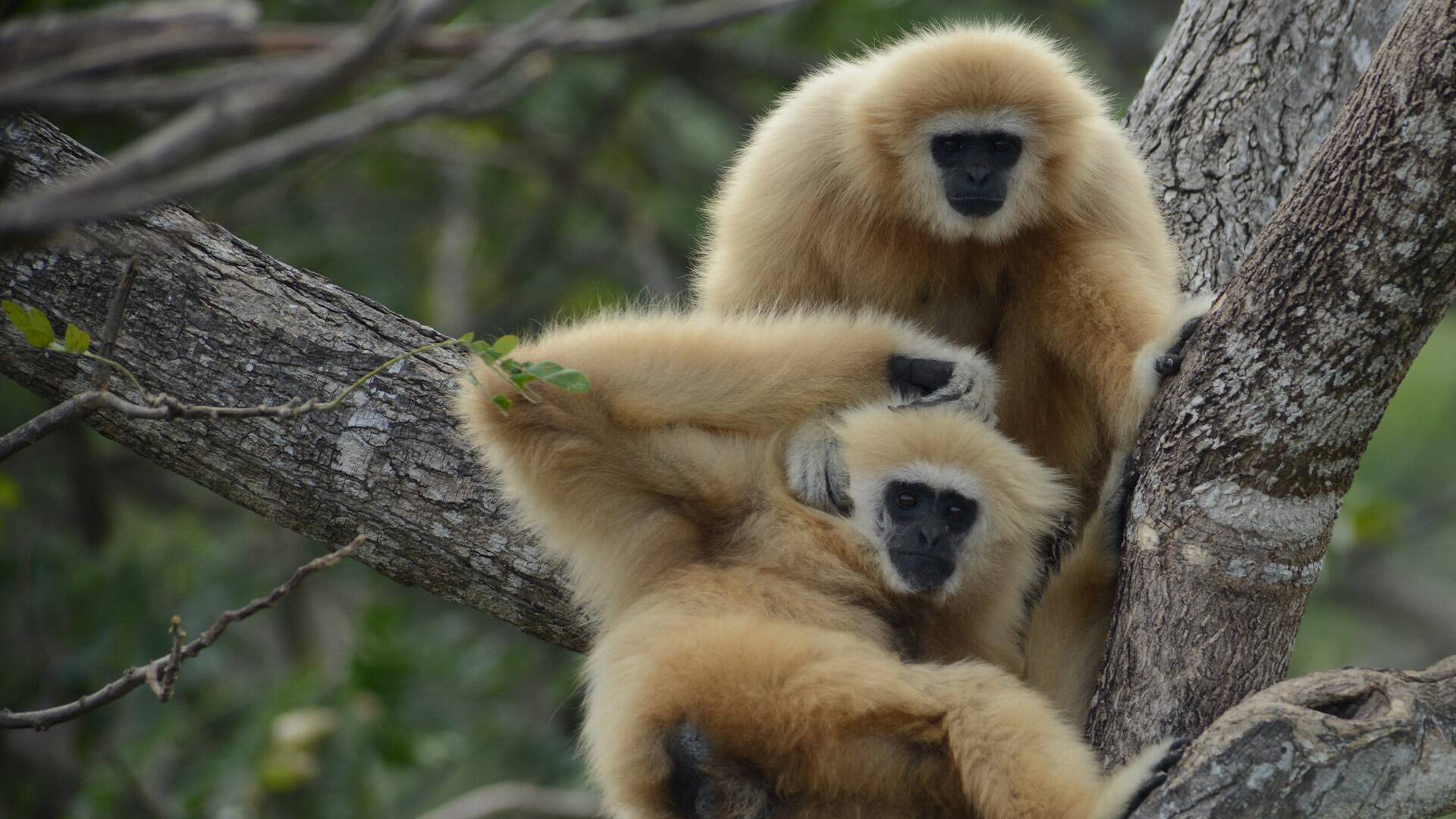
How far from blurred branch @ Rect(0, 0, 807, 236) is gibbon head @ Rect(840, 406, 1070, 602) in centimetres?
264

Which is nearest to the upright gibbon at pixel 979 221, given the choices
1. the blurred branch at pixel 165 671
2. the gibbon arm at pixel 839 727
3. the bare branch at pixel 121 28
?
the gibbon arm at pixel 839 727

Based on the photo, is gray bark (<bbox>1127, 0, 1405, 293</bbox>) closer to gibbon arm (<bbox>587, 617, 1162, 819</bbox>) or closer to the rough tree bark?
the rough tree bark

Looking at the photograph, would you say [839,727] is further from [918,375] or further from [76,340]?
[76,340]

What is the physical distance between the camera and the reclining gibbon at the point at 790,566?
3.41 m

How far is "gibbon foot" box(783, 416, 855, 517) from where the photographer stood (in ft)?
13.5

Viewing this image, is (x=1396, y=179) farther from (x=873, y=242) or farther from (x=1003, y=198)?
(x=873, y=242)

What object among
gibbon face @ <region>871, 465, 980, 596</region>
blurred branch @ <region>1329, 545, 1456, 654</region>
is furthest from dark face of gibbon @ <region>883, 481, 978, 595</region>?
blurred branch @ <region>1329, 545, 1456, 654</region>

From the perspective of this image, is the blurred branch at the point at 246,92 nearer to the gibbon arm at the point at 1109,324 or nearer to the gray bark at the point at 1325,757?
the gray bark at the point at 1325,757

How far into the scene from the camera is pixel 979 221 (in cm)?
463

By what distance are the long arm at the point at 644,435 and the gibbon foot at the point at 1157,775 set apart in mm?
1487

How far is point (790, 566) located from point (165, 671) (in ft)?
6.05

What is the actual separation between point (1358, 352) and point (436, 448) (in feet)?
9.72

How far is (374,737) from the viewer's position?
6961mm

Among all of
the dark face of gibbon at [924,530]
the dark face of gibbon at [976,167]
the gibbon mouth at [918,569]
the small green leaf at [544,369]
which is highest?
the dark face of gibbon at [976,167]
